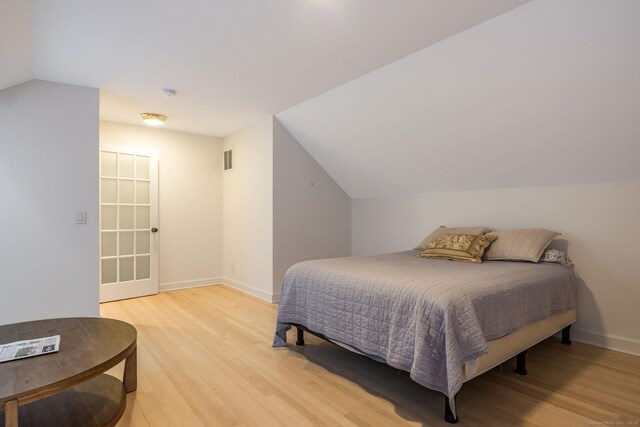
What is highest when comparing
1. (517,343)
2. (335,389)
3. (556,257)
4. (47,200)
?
(47,200)

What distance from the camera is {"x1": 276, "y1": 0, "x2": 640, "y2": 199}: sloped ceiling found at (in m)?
2.15

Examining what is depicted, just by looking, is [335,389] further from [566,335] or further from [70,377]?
[566,335]

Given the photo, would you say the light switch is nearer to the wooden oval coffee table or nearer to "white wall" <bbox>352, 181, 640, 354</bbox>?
the wooden oval coffee table

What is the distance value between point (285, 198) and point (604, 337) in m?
3.41

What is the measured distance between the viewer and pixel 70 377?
1.53 m

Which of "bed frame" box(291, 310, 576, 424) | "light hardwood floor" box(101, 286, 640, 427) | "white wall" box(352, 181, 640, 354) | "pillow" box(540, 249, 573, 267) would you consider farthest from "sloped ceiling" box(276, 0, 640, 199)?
"light hardwood floor" box(101, 286, 640, 427)

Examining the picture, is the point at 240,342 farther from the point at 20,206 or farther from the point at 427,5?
the point at 427,5

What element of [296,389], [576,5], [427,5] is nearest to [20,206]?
[296,389]

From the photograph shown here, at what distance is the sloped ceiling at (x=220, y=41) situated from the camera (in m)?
2.14

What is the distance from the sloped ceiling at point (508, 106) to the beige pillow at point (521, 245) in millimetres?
537

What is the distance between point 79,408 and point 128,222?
335 centimetres

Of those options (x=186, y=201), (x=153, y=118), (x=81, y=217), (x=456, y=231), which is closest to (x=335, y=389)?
(x=456, y=231)

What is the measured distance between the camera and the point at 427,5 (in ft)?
6.94

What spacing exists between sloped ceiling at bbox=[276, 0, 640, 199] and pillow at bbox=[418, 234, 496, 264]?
74cm
